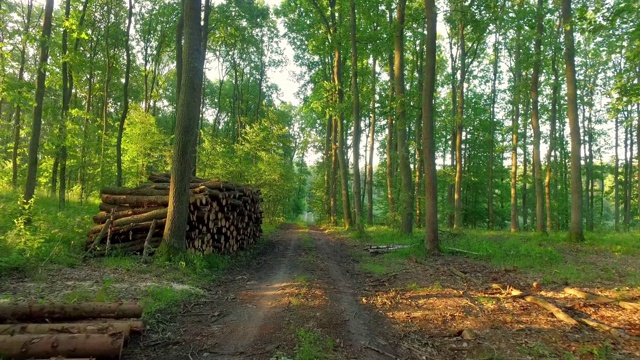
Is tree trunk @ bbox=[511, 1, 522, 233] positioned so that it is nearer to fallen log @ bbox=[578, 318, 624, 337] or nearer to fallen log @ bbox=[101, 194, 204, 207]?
fallen log @ bbox=[578, 318, 624, 337]

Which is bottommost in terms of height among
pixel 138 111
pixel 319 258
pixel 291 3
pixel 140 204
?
pixel 319 258

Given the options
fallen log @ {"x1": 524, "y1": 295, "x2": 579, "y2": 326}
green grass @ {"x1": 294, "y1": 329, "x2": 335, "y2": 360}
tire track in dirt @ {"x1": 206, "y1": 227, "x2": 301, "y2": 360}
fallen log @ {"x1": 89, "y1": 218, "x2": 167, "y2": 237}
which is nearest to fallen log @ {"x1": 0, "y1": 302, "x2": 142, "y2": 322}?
tire track in dirt @ {"x1": 206, "y1": 227, "x2": 301, "y2": 360}

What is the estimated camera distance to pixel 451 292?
7930 millimetres

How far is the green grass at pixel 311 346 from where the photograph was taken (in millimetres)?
4484

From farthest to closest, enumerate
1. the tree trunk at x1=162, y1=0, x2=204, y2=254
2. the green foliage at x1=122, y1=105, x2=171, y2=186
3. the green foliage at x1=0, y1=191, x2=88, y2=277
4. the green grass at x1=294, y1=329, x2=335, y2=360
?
1. the green foliage at x1=122, y1=105, x2=171, y2=186
2. the tree trunk at x1=162, y1=0, x2=204, y2=254
3. the green foliage at x1=0, y1=191, x2=88, y2=277
4. the green grass at x1=294, y1=329, x2=335, y2=360

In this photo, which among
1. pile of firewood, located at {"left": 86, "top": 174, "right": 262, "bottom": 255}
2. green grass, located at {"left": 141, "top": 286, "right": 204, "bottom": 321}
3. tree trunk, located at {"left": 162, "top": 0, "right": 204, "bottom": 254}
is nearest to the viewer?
green grass, located at {"left": 141, "top": 286, "right": 204, "bottom": 321}

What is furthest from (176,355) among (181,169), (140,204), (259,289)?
(140,204)

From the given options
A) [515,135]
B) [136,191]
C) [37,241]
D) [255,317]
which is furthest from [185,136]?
[515,135]

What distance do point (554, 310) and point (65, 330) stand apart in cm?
705

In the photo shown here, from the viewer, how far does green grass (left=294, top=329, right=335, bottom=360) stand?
14.7ft

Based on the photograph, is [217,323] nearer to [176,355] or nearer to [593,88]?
[176,355]

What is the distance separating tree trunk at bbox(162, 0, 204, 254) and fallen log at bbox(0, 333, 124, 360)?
581 centimetres

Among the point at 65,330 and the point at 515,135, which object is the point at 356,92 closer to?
the point at 515,135

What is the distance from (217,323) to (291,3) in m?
23.8
